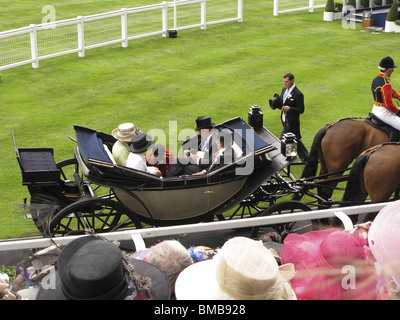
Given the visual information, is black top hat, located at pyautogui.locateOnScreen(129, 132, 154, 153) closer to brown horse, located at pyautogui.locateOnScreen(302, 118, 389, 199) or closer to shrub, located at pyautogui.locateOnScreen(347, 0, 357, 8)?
brown horse, located at pyautogui.locateOnScreen(302, 118, 389, 199)

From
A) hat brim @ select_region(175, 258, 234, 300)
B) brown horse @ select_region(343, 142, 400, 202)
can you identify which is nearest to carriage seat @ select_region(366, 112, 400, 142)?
brown horse @ select_region(343, 142, 400, 202)

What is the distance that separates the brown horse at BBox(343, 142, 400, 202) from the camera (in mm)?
7141

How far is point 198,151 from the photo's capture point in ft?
25.6

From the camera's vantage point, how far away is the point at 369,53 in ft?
54.1

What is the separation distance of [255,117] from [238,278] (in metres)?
4.87

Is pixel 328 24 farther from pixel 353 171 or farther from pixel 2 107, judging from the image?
pixel 353 171

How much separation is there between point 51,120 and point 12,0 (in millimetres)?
14089

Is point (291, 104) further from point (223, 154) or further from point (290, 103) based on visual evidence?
point (223, 154)

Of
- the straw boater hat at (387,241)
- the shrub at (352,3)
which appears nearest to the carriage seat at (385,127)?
the straw boater hat at (387,241)

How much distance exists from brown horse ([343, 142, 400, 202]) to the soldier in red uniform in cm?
92

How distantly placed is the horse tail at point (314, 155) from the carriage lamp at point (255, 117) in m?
0.81

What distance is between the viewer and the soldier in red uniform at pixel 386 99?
819 cm

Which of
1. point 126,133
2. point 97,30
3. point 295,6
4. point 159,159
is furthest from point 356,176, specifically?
point 295,6
